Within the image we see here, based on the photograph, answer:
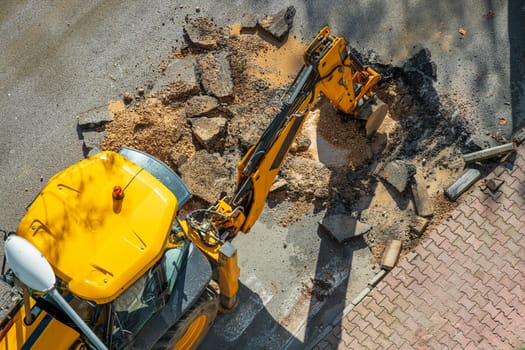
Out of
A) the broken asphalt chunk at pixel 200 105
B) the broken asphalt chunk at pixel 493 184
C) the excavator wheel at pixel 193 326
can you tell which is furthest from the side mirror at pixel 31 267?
the broken asphalt chunk at pixel 493 184

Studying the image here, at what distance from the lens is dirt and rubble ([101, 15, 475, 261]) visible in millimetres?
8539

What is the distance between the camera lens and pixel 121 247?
546 cm

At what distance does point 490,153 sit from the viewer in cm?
854

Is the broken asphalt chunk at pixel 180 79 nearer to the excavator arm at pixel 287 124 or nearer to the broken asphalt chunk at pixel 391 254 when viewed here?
the excavator arm at pixel 287 124

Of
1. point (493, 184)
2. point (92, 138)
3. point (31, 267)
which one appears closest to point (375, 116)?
point (493, 184)

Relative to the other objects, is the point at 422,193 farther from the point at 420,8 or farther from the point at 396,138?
the point at 420,8

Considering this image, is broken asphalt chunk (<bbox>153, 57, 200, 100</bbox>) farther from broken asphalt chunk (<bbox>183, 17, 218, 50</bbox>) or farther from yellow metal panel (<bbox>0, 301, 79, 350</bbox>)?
yellow metal panel (<bbox>0, 301, 79, 350</bbox>)

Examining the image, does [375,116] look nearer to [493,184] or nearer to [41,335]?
[493,184]

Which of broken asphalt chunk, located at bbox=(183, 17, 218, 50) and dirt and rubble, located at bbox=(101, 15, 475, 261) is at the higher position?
broken asphalt chunk, located at bbox=(183, 17, 218, 50)

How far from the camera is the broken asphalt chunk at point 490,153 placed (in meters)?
8.53

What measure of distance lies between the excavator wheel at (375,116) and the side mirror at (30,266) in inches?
209

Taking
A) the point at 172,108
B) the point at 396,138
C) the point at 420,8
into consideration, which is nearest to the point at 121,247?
the point at 172,108

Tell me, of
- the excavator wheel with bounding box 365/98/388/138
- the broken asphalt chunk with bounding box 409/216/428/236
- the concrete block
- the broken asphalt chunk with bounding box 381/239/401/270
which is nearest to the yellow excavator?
the excavator wheel with bounding box 365/98/388/138

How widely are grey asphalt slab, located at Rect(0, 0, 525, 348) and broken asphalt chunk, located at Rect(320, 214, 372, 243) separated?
0.64 ft
